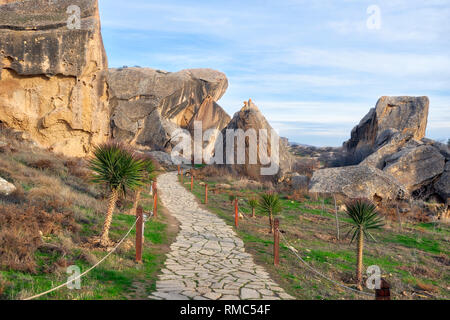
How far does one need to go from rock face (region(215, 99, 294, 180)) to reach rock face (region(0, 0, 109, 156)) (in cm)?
1031

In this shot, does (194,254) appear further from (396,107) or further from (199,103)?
(199,103)

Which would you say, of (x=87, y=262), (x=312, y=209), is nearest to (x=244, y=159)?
(x=312, y=209)

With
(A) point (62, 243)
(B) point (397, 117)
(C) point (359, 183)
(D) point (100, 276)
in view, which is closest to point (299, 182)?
(C) point (359, 183)

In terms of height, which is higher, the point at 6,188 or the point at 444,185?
the point at 6,188

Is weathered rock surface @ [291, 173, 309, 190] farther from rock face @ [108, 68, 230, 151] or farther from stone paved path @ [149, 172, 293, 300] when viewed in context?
rock face @ [108, 68, 230, 151]

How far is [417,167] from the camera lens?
66.5 ft

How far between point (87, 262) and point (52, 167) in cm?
952

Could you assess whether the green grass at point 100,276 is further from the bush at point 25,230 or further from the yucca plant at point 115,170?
the yucca plant at point 115,170

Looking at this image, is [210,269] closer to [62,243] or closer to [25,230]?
[62,243]

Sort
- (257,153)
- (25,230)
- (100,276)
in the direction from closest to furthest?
(100,276)
(25,230)
(257,153)

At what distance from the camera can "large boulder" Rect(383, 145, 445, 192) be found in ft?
65.4

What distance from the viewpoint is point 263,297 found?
546cm

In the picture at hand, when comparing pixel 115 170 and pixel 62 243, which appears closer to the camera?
pixel 62 243

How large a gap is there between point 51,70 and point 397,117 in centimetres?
2692
